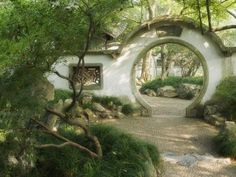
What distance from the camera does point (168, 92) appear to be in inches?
920

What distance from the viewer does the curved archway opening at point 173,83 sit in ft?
48.6

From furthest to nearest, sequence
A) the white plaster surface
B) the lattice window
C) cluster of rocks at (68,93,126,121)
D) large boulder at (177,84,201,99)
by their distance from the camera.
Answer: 1. large boulder at (177,84,201,99)
2. the lattice window
3. the white plaster surface
4. cluster of rocks at (68,93,126,121)

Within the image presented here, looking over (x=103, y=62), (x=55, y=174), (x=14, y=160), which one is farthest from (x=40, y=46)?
(x=103, y=62)

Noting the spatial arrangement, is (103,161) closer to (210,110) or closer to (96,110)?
(96,110)

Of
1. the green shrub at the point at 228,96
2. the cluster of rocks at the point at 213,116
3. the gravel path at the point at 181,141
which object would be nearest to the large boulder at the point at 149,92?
the gravel path at the point at 181,141

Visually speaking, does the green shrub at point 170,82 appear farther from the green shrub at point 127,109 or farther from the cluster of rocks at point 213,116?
the cluster of rocks at point 213,116

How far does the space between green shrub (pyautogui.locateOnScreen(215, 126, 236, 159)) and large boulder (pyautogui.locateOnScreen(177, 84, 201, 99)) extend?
1179 centimetres

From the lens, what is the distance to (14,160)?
6801 millimetres

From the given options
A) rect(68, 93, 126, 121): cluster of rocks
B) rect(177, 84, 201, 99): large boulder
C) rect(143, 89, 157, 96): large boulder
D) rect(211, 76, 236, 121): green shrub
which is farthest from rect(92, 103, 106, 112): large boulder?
rect(143, 89, 157, 96): large boulder

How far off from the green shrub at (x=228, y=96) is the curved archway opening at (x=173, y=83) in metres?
1.17

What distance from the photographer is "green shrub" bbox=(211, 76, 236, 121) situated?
1289 cm

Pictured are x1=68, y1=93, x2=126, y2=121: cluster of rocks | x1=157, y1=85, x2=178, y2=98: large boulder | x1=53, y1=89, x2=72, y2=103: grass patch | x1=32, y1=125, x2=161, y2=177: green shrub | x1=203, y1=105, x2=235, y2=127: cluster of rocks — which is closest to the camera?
x1=32, y1=125, x2=161, y2=177: green shrub

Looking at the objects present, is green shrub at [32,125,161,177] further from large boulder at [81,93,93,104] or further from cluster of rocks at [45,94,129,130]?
large boulder at [81,93,93,104]

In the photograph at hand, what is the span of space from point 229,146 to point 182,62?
23.9 metres
